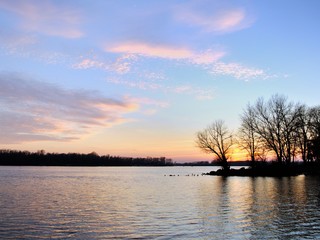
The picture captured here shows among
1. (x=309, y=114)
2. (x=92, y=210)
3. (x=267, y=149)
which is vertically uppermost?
(x=309, y=114)

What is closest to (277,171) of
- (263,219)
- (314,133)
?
(314,133)

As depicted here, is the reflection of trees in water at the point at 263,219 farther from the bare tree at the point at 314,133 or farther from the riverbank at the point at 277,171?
the bare tree at the point at 314,133

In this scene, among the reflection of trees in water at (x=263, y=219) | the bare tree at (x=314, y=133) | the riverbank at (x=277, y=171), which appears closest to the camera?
the reflection of trees in water at (x=263, y=219)

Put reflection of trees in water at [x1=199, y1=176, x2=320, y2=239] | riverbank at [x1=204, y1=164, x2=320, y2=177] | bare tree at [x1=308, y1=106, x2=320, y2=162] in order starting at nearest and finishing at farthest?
1. reflection of trees in water at [x1=199, y1=176, x2=320, y2=239]
2. riverbank at [x1=204, y1=164, x2=320, y2=177]
3. bare tree at [x1=308, y1=106, x2=320, y2=162]

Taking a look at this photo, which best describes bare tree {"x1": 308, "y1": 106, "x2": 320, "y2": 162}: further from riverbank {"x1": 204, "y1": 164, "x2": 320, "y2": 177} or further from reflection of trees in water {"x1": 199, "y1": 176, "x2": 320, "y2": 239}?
reflection of trees in water {"x1": 199, "y1": 176, "x2": 320, "y2": 239}

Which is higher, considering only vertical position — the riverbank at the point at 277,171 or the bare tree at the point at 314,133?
the bare tree at the point at 314,133

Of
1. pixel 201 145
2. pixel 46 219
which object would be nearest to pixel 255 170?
pixel 201 145

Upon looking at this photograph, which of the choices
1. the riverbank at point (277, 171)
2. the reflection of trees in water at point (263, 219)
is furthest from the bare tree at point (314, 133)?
the reflection of trees in water at point (263, 219)

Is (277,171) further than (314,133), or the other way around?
(314,133)

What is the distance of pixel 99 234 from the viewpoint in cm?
1669

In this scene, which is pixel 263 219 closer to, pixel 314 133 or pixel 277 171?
pixel 277 171

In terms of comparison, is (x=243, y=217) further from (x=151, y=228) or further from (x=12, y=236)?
(x=12, y=236)

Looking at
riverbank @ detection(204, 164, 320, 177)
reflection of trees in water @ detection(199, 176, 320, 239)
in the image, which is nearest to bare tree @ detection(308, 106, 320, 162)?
riverbank @ detection(204, 164, 320, 177)

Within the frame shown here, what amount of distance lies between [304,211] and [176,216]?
29.7 ft
